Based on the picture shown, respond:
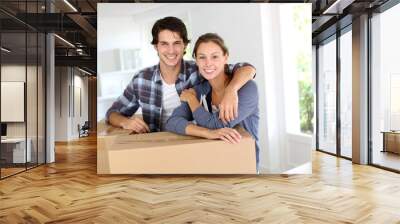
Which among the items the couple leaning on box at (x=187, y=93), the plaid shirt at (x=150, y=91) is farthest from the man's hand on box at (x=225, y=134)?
the plaid shirt at (x=150, y=91)

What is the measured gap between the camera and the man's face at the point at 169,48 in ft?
21.0

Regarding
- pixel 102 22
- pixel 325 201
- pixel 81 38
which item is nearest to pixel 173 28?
pixel 102 22

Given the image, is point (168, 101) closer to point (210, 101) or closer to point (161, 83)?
point (161, 83)

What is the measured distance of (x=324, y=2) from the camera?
752 centimetres

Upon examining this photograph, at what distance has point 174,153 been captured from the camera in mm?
6398

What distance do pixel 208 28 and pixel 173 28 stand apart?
55cm

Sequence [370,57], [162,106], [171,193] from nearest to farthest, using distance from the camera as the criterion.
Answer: [171,193]
[162,106]
[370,57]

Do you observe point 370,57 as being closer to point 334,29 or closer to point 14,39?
point 334,29

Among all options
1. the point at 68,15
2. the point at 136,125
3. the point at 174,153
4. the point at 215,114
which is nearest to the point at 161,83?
the point at 136,125

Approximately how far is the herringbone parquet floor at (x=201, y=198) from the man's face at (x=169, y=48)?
1.84 meters

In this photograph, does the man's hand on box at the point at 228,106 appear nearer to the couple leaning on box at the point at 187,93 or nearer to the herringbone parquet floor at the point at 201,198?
the couple leaning on box at the point at 187,93

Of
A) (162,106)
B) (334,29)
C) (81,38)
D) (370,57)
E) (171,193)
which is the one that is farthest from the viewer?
(81,38)

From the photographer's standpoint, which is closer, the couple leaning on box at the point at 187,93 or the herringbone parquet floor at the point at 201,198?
the herringbone parquet floor at the point at 201,198

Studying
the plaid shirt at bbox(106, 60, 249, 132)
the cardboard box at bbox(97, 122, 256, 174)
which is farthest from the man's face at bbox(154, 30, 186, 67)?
the cardboard box at bbox(97, 122, 256, 174)
